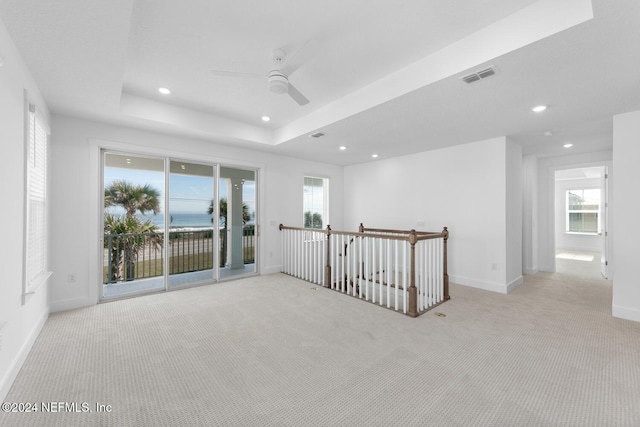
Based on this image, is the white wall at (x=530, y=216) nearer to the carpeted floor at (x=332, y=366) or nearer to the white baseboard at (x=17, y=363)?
the carpeted floor at (x=332, y=366)

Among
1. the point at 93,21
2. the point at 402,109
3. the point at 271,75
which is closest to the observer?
the point at 93,21

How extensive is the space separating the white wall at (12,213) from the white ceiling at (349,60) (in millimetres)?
213

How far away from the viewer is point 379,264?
4066 millimetres

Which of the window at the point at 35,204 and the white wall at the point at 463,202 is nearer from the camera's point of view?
the window at the point at 35,204

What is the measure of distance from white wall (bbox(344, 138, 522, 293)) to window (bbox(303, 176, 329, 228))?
1.38m

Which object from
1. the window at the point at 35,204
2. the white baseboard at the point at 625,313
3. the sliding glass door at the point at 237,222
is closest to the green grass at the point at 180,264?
the sliding glass door at the point at 237,222

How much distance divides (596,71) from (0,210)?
477 centimetres

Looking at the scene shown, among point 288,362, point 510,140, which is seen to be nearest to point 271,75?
point 288,362

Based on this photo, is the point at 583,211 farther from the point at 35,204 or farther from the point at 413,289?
the point at 35,204

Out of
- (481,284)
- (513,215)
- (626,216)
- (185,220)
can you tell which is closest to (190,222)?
(185,220)

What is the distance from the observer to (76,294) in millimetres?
3482

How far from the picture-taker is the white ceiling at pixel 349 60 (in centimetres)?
185

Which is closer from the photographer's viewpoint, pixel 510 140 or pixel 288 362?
pixel 288 362

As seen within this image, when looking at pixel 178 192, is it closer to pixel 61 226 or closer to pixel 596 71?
pixel 61 226
